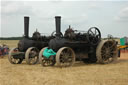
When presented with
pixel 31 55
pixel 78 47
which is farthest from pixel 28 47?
pixel 78 47

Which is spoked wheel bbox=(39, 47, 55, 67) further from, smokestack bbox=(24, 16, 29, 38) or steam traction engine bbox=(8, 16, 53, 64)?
smokestack bbox=(24, 16, 29, 38)

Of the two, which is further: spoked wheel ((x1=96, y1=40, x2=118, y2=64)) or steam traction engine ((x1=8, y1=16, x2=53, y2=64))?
steam traction engine ((x1=8, y1=16, x2=53, y2=64))

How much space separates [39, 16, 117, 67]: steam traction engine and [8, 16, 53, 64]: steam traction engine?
1.05 metres

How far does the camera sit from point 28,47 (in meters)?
13.3

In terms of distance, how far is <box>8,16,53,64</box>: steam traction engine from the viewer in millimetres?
12614

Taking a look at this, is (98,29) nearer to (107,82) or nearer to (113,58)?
(113,58)

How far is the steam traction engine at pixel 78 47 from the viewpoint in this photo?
35.4 ft

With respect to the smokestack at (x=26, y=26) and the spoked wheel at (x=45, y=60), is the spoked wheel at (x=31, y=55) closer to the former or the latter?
the spoked wheel at (x=45, y=60)

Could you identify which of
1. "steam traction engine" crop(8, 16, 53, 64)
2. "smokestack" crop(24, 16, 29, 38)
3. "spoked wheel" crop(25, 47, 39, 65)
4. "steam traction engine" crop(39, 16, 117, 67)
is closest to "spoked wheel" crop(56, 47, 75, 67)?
"steam traction engine" crop(39, 16, 117, 67)

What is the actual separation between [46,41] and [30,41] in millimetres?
1208

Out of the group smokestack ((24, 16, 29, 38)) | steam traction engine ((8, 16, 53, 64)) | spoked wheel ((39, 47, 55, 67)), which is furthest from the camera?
smokestack ((24, 16, 29, 38))

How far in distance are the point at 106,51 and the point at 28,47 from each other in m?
4.74

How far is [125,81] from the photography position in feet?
21.7

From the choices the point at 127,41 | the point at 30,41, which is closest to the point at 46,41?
the point at 30,41
